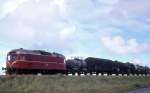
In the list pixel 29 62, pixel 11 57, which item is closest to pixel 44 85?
pixel 29 62

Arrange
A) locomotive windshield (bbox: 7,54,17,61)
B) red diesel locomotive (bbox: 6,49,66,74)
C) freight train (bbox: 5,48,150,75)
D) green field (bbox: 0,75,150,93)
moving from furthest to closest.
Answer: locomotive windshield (bbox: 7,54,17,61) → freight train (bbox: 5,48,150,75) → red diesel locomotive (bbox: 6,49,66,74) → green field (bbox: 0,75,150,93)

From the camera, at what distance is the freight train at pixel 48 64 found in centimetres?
4387

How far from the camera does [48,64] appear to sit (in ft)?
157

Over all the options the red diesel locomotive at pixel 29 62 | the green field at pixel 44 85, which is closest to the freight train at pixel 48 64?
the red diesel locomotive at pixel 29 62

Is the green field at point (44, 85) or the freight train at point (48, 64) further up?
the freight train at point (48, 64)

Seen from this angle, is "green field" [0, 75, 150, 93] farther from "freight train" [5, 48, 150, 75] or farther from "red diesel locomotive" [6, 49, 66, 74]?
"freight train" [5, 48, 150, 75]

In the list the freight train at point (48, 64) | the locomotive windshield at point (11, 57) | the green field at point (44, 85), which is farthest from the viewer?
the locomotive windshield at point (11, 57)

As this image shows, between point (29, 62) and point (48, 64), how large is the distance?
4.20m

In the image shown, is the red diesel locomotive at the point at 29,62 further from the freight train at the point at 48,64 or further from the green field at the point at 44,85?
the green field at the point at 44,85

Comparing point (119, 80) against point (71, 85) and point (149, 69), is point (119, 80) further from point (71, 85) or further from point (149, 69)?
point (149, 69)

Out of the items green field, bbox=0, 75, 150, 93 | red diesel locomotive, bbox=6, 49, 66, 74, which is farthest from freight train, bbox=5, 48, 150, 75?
green field, bbox=0, 75, 150, 93

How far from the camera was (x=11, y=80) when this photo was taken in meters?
35.5

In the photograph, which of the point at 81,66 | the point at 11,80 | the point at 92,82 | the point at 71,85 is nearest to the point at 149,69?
the point at 81,66

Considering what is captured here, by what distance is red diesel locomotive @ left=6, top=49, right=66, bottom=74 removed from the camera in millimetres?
43656
